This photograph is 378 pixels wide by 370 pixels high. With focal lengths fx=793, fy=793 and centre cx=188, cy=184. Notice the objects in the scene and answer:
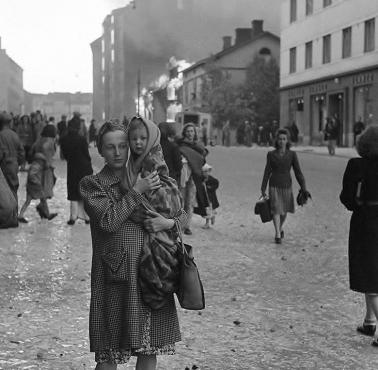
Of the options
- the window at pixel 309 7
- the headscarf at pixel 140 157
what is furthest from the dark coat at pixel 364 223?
the window at pixel 309 7

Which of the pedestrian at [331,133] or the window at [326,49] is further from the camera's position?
the window at [326,49]

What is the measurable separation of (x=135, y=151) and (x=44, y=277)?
4314mm

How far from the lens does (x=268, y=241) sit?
10273mm

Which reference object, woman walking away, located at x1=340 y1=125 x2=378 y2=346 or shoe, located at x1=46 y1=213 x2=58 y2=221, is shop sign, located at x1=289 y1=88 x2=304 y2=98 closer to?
shoe, located at x1=46 y1=213 x2=58 y2=221

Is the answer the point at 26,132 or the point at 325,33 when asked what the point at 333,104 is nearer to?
the point at 325,33

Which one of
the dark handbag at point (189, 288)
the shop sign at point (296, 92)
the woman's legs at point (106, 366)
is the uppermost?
the shop sign at point (296, 92)

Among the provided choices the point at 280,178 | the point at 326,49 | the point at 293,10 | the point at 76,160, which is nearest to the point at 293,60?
the point at 293,10

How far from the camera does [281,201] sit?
34.0ft

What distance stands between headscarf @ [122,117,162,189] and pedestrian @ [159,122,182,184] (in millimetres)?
6931

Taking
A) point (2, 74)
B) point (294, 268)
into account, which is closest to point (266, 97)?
point (294, 268)

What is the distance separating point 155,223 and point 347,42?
41092 mm

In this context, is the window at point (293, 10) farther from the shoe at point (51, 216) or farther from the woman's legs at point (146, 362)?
the woman's legs at point (146, 362)

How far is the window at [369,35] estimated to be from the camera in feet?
130

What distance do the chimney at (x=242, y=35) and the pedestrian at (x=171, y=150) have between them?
69.5m
